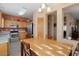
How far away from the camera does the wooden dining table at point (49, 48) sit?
1.51 metres

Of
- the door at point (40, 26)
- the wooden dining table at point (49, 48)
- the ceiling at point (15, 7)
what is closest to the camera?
the wooden dining table at point (49, 48)

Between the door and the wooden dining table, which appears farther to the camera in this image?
the door

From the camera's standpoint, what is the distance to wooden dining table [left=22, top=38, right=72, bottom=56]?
1514mm

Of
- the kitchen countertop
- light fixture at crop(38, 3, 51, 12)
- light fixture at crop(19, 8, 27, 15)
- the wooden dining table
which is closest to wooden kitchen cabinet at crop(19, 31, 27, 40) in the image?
the wooden dining table

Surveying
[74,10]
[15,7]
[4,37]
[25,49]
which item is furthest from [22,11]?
[74,10]

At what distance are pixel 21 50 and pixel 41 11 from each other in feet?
2.23

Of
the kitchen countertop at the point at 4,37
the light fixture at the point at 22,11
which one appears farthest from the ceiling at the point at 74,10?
the kitchen countertop at the point at 4,37

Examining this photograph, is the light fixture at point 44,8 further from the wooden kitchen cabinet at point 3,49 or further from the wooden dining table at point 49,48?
the wooden kitchen cabinet at point 3,49

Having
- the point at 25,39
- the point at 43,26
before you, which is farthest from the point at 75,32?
the point at 25,39

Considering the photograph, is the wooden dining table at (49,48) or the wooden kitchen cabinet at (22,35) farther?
the wooden kitchen cabinet at (22,35)

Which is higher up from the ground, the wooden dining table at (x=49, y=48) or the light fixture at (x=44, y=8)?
the light fixture at (x=44, y=8)

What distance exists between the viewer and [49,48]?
1655 mm

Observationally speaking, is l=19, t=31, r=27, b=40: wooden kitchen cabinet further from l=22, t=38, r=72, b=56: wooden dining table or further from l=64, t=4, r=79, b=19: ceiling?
l=64, t=4, r=79, b=19: ceiling

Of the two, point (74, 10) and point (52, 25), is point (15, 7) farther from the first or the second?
point (74, 10)
